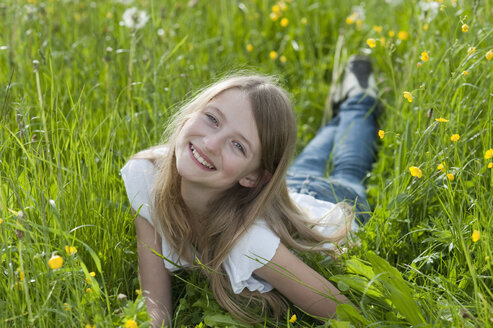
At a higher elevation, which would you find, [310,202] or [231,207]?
[231,207]

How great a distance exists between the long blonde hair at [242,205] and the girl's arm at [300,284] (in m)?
0.08

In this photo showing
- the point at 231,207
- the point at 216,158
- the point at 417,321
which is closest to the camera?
the point at 417,321

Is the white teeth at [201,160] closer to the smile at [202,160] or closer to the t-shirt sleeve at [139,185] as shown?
the smile at [202,160]

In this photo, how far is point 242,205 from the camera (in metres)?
2.13

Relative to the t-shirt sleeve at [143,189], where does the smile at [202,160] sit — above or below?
above

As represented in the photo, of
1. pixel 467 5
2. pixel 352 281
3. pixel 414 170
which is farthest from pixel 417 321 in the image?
pixel 467 5

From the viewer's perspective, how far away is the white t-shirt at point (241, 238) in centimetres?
199

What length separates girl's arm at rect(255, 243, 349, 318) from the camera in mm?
1929

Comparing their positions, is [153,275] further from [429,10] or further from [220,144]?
[429,10]

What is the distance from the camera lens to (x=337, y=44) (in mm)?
3809

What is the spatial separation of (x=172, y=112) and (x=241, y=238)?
0.81 metres

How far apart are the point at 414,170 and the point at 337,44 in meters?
2.01

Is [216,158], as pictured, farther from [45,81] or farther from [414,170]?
[45,81]

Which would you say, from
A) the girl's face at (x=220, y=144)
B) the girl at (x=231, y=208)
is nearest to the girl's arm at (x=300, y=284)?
the girl at (x=231, y=208)
